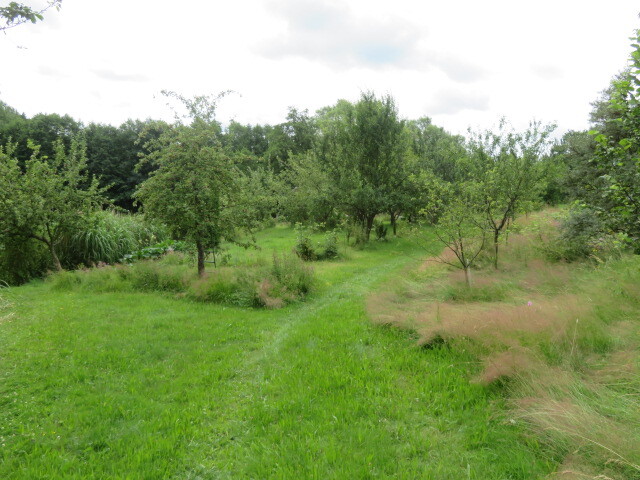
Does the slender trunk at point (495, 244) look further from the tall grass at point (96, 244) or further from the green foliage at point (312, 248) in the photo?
the tall grass at point (96, 244)

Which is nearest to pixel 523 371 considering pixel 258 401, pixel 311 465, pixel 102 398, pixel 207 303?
pixel 311 465

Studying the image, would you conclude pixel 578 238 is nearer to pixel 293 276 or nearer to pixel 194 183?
pixel 293 276

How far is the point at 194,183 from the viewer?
30.7 feet

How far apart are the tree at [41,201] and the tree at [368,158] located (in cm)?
1157

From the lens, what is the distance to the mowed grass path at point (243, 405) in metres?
3.06

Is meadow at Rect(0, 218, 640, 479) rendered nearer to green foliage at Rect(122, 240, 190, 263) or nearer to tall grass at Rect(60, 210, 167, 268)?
green foliage at Rect(122, 240, 190, 263)

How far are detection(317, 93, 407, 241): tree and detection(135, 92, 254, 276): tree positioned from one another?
31.0 feet

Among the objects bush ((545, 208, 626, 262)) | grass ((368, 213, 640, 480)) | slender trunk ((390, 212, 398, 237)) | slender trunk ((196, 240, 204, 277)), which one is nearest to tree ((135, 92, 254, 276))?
slender trunk ((196, 240, 204, 277))

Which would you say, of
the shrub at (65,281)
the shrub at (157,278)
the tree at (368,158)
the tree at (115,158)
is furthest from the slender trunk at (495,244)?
the tree at (115,158)

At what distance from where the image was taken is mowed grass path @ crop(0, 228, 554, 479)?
3.06 m

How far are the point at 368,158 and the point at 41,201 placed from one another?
47.6ft

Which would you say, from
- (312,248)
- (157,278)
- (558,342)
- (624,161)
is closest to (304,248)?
(312,248)

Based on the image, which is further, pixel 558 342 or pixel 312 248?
pixel 312 248

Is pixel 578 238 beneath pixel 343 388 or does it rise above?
above
